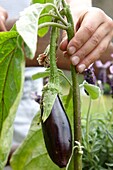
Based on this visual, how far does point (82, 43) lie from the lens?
0.46 meters

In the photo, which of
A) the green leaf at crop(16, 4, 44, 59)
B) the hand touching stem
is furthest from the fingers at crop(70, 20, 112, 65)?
the green leaf at crop(16, 4, 44, 59)

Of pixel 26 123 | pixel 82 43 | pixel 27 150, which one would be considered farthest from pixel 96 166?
pixel 26 123

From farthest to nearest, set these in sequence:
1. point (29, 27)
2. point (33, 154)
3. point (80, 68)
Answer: point (33, 154), point (80, 68), point (29, 27)

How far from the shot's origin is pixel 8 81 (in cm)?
43

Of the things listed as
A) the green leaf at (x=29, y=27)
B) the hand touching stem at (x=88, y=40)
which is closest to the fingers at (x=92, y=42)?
the hand touching stem at (x=88, y=40)

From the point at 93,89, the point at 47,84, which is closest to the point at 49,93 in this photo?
the point at 47,84

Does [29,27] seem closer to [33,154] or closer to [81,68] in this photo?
[81,68]

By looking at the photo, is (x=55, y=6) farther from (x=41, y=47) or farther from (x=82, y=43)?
(x=41, y=47)

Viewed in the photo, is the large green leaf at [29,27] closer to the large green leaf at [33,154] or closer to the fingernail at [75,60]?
the fingernail at [75,60]

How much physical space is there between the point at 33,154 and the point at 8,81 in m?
0.14

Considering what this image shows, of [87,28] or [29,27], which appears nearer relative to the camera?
[29,27]

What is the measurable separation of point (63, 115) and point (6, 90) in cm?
6

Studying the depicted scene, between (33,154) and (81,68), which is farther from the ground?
(81,68)

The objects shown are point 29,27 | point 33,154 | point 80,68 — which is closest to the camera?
point 29,27
